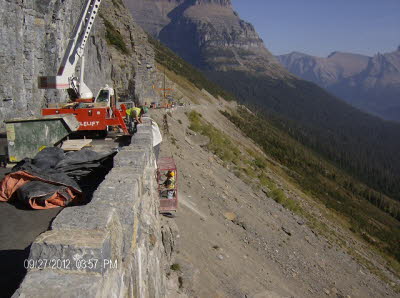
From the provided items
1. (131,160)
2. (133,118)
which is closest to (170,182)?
(133,118)

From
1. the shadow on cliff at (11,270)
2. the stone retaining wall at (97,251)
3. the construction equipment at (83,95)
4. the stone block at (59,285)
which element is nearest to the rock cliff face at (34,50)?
the construction equipment at (83,95)

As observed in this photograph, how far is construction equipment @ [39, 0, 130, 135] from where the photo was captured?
37.3 ft

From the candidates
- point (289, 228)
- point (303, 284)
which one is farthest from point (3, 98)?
point (289, 228)

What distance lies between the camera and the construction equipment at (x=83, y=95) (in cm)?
1137

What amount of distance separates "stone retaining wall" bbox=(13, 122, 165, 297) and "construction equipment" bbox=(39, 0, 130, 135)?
6773 mm

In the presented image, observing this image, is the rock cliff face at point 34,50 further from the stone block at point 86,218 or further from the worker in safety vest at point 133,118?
the stone block at point 86,218

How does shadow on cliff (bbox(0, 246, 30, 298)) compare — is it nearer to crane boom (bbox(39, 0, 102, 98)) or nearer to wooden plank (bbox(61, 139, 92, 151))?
wooden plank (bbox(61, 139, 92, 151))

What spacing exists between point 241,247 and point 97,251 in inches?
438

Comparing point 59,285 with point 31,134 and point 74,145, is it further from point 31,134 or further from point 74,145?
point 74,145

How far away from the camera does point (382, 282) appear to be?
20484mm

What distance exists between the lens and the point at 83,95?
14.2 m

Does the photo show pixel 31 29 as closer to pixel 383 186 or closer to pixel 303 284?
pixel 303 284

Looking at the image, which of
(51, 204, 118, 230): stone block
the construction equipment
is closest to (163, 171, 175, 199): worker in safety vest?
the construction equipment

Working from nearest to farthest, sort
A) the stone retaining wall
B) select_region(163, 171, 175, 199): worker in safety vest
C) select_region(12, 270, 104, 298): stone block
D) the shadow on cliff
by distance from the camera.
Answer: select_region(12, 270, 104, 298): stone block
the stone retaining wall
the shadow on cliff
select_region(163, 171, 175, 199): worker in safety vest
